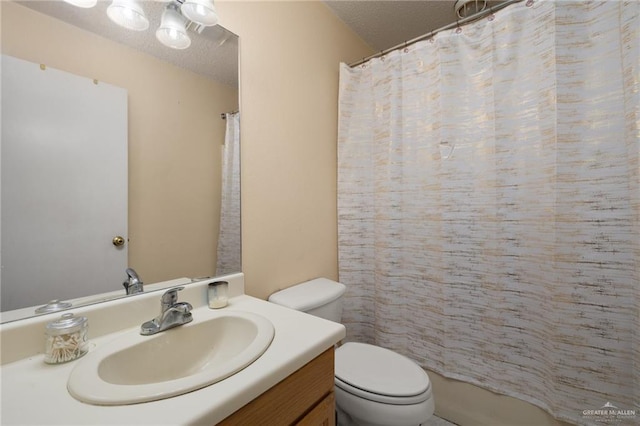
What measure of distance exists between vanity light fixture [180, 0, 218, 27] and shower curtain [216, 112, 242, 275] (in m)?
0.31

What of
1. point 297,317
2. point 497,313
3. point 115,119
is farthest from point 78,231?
point 497,313

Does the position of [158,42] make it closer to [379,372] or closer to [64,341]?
[64,341]

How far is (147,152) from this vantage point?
0.85 metres

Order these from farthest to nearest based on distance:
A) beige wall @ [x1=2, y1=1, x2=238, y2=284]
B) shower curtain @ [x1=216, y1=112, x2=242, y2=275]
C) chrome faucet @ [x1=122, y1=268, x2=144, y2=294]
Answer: shower curtain @ [x1=216, y1=112, x2=242, y2=275] < chrome faucet @ [x1=122, y1=268, x2=144, y2=294] < beige wall @ [x1=2, y1=1, x2=238, y2=284]

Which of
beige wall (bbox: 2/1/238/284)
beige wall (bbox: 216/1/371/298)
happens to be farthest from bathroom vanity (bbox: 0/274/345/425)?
beige wall (bbox: 216/1/371/298)

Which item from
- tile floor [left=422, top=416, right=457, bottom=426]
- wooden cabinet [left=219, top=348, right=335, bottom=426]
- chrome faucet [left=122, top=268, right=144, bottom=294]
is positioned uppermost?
chrome faucet [left=122, top=268, right=144, bottom=294]

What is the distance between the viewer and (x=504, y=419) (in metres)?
1.21

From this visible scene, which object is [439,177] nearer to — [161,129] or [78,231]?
[161,129]

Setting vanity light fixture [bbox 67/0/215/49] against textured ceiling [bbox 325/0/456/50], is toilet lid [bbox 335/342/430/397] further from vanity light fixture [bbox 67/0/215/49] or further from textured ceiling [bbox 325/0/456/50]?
textured ceiling [bbox 325/0/456/50]

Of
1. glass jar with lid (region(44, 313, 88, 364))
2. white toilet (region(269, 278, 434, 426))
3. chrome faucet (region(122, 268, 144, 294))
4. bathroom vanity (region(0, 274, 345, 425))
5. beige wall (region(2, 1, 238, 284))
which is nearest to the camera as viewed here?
bathroom vanity (region(0, 274, 345, 425))

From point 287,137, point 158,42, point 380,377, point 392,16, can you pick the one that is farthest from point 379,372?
point 392,16

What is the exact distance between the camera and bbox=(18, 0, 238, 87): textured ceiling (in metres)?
0.71

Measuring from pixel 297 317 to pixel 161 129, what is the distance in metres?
0.78

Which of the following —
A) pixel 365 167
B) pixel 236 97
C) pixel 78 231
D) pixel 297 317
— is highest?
pixel 236 97
